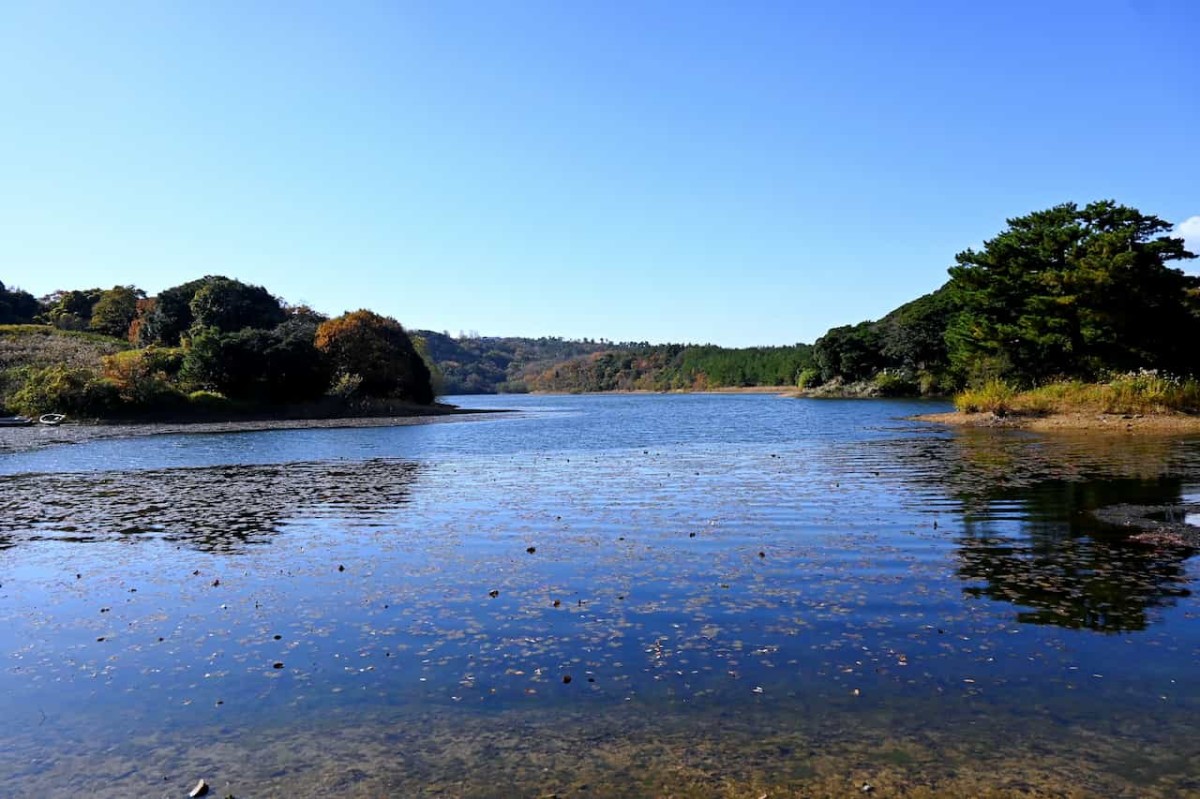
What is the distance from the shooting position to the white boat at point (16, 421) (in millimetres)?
68125

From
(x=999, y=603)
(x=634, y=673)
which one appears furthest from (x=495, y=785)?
(x=999, y=603)

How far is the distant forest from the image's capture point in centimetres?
5703

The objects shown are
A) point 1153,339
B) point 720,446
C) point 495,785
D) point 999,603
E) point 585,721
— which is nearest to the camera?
point 495,785

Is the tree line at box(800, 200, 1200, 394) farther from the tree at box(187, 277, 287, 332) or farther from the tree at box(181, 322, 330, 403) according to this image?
the tree at box(187, 277, 287, 332)

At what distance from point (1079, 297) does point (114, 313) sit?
121 meters

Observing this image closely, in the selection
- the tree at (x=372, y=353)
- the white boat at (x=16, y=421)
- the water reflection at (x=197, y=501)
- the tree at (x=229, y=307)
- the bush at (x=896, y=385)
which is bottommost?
the water reflection at (x=197, y=501)

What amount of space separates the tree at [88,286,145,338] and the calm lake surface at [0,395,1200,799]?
110892 millimetres

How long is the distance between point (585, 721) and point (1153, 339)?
62.1 metres

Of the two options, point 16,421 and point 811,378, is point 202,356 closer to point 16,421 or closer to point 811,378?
point 16,421

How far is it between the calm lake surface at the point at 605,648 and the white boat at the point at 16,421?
54.3m

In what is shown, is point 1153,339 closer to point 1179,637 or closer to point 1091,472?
point 1091,472

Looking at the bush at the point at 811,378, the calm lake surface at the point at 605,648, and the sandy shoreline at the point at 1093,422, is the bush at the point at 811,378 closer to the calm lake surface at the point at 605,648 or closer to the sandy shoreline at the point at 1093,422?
the sandy shoreline at the point at 1093,422

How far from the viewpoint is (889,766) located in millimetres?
7133

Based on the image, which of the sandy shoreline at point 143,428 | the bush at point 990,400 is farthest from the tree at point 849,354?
the sandy shoreline at point 143,428
